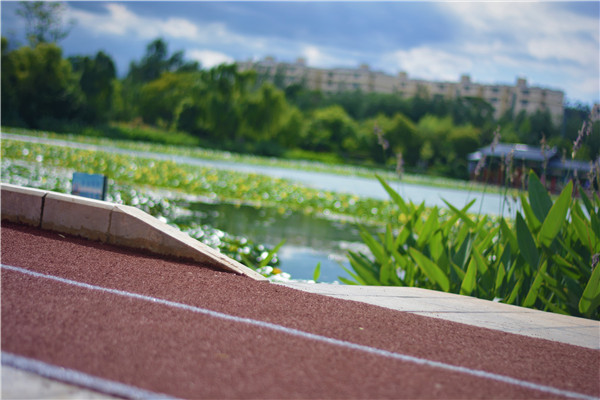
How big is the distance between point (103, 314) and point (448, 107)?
285 ft

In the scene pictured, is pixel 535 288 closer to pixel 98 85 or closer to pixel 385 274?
pixel 385 274

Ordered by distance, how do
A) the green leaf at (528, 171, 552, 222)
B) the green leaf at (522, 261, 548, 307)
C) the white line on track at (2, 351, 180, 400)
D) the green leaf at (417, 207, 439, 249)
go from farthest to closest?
the green leaf at (417, 207, 439, 249)
the green leaf at (528, 171, 552, 222)
the green leaf at (522, 261, 548, 307)
the white line on track at (2, 351, 180, 400)

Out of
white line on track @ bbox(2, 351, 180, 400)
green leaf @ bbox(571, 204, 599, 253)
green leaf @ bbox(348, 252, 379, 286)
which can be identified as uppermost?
green leaf @ bbox(571, 204, 599, 253)

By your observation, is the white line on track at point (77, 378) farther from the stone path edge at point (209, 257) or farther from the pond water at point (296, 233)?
the pond water at point (296, 233)

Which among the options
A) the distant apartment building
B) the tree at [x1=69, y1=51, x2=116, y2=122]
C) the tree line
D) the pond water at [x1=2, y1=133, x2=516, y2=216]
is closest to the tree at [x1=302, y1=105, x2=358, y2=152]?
the tree line

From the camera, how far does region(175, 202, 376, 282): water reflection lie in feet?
29.3

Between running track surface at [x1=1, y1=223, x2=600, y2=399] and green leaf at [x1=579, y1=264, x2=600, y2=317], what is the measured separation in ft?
3.89

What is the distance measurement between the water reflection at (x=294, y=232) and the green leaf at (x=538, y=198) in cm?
296

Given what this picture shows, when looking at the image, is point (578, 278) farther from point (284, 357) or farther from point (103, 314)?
point (103, 314)

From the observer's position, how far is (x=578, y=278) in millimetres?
5691

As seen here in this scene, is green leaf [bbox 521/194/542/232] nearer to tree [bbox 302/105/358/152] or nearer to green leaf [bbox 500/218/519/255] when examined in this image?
green leaf [bbox 500/218/519/255]

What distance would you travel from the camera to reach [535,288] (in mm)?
5449

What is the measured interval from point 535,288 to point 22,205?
16.3ft

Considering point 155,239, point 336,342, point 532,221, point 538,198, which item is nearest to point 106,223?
point 155,239
